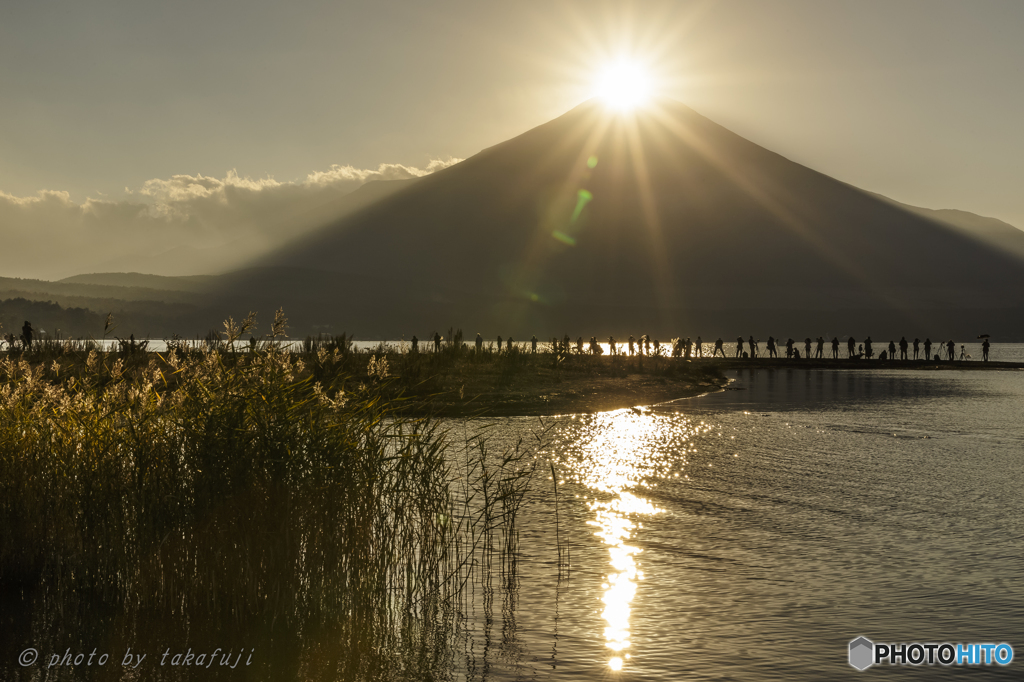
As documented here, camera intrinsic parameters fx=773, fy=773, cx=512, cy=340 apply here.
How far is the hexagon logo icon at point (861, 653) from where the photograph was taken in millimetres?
6133

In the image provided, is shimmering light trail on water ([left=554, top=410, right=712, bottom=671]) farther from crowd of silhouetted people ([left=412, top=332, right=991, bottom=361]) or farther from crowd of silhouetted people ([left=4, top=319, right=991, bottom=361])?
crowd of silhouetted people ([left=4, top=319, right=991, bottom=361])

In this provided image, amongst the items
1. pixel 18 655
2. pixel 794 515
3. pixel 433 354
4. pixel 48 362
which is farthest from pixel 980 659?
pixel 433 354

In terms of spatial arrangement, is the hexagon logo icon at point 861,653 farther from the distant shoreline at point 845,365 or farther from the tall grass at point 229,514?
the distant shoreline at point 845,365

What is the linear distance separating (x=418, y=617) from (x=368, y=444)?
5.26 ft

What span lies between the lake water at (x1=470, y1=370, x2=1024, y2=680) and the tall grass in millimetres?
1196

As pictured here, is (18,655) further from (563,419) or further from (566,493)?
(563,419)

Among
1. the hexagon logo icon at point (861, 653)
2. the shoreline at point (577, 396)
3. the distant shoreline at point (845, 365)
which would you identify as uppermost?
the distant shoreline at point (845, 365)

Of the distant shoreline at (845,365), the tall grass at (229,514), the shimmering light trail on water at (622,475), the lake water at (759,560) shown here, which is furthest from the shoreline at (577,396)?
the distant shoreline at (845,365)

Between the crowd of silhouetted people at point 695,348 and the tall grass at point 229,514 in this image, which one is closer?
the tall grass at point 229,514

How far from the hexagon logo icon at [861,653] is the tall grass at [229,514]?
3.29 metres

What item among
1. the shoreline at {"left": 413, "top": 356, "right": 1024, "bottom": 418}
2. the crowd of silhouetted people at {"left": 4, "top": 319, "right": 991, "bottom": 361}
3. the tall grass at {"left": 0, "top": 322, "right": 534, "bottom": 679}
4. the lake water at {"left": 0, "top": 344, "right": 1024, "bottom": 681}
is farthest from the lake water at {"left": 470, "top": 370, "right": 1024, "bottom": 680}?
the crowd of silhouetted people at {"left": 4, "top": 319, "right": 991, "bottom": 361}

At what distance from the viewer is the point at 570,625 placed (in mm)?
6801

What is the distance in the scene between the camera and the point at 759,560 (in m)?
8.61

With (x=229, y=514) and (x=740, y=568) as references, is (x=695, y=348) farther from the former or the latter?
(x=229, y=514)
